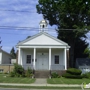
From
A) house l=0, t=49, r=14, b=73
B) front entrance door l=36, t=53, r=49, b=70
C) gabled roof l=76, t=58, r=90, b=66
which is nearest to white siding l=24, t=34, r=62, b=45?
front entrance door l=36, t=53, r=49, b=70

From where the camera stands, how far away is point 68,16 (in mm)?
40656

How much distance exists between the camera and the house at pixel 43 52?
3441 centimetres

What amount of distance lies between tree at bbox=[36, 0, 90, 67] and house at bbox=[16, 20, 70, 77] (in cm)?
414

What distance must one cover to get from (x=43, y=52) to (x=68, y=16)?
8935 mm

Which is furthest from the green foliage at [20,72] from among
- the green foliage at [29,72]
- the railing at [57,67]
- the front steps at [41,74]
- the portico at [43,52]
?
A: the railing at [57,67]

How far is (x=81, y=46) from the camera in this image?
5016 cm

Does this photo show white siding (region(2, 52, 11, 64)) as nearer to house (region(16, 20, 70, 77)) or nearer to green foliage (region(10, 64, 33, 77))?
house (region(16, 20, 70, 77))

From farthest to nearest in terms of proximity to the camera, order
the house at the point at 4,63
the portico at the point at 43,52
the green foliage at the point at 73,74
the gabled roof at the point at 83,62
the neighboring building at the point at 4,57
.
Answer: the neighboring building at the point at 4,57 → the house at the point at 4,63 → the gabled roof at the point at 83,62 → the portico at the point at 43,52 → the green foliage at the point at 73,74

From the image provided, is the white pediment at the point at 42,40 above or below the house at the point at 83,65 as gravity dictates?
above

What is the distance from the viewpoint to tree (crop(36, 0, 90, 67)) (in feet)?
125

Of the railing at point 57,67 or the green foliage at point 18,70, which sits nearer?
the green foliage at point 18,70

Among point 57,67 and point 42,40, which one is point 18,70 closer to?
A: point 57,67

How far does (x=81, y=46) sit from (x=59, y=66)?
17.1 meters

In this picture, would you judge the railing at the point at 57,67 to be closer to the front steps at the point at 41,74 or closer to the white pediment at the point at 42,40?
the front steps at the point at 41,74
